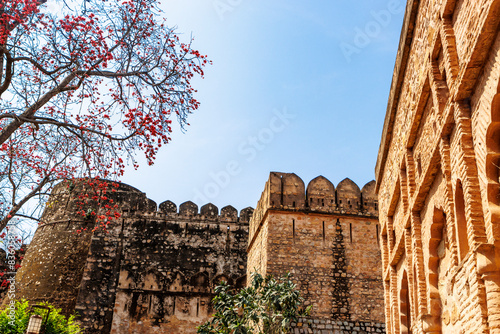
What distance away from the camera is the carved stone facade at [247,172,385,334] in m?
9.65

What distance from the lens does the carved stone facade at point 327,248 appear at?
31.7 ft

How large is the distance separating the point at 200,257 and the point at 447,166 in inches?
418

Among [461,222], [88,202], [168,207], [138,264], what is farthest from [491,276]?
[88,202]

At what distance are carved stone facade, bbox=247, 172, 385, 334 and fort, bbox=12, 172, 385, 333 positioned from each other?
0.07ft

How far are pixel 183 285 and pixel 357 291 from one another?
15.6 feet

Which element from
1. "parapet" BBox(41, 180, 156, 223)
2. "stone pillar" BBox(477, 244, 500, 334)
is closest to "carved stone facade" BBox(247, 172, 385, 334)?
"parapet" BBox(41, 180, 156, 223)

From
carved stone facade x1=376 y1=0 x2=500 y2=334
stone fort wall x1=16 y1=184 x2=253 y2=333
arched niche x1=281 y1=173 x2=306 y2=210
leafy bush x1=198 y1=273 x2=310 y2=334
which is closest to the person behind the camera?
carved stone facade x1=376 y1=0 x2=500 y2=334

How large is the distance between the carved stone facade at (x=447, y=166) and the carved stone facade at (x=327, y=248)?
2.85m

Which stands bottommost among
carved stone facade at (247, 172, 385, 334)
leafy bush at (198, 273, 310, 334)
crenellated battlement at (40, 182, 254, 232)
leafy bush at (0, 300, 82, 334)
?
leafy bush at (0, 300, 82, 334)

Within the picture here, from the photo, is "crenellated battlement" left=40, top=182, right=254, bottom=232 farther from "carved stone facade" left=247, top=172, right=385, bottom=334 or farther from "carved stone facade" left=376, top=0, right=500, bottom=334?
"carved stone facade" left=376, top=0, right=500, bottom=334

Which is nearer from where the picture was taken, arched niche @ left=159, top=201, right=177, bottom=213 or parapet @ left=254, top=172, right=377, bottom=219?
parapet @ left=254, top=172, right=377, bottom=219

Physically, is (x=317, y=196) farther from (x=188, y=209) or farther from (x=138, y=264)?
(x=138, y=264)

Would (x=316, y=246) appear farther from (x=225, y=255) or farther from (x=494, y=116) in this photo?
(x=494, y=116)

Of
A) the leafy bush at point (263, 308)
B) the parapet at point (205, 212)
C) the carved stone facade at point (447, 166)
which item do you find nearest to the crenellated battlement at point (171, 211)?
the parapet at point (205, 212)
